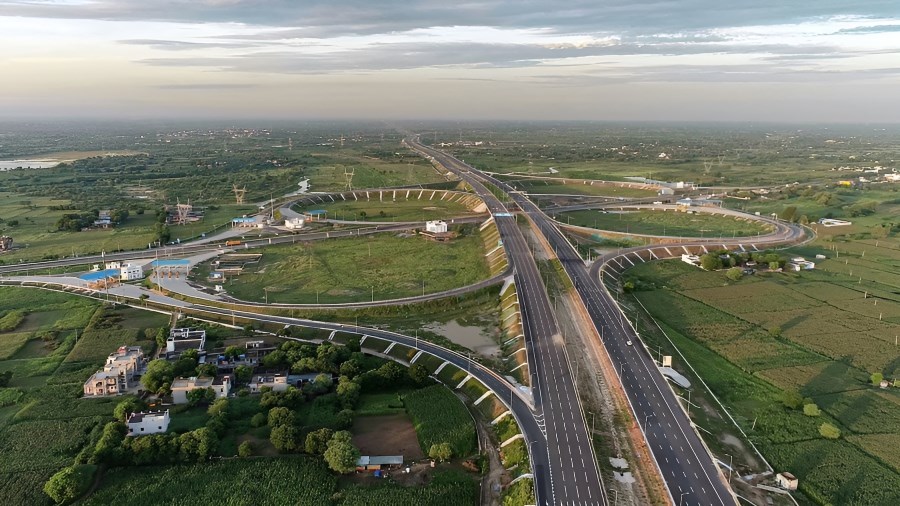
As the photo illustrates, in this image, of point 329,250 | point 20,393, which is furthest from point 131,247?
point 20,393

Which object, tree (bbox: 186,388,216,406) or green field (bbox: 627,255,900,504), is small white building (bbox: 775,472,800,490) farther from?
tree (bbox: 186,388,216,406)

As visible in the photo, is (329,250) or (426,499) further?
(329,250)

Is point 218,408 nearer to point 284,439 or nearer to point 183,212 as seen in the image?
point 284,439

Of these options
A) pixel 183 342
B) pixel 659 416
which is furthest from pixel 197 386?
pixel 659 416

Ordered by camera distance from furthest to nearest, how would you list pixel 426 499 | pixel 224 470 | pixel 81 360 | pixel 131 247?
pixel 131 247
pixel 81 360
pixel 224 470
pixel 426 499

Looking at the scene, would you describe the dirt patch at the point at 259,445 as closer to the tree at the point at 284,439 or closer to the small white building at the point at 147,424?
the tree at the point at 284,439

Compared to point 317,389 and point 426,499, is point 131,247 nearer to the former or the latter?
point 317,389
